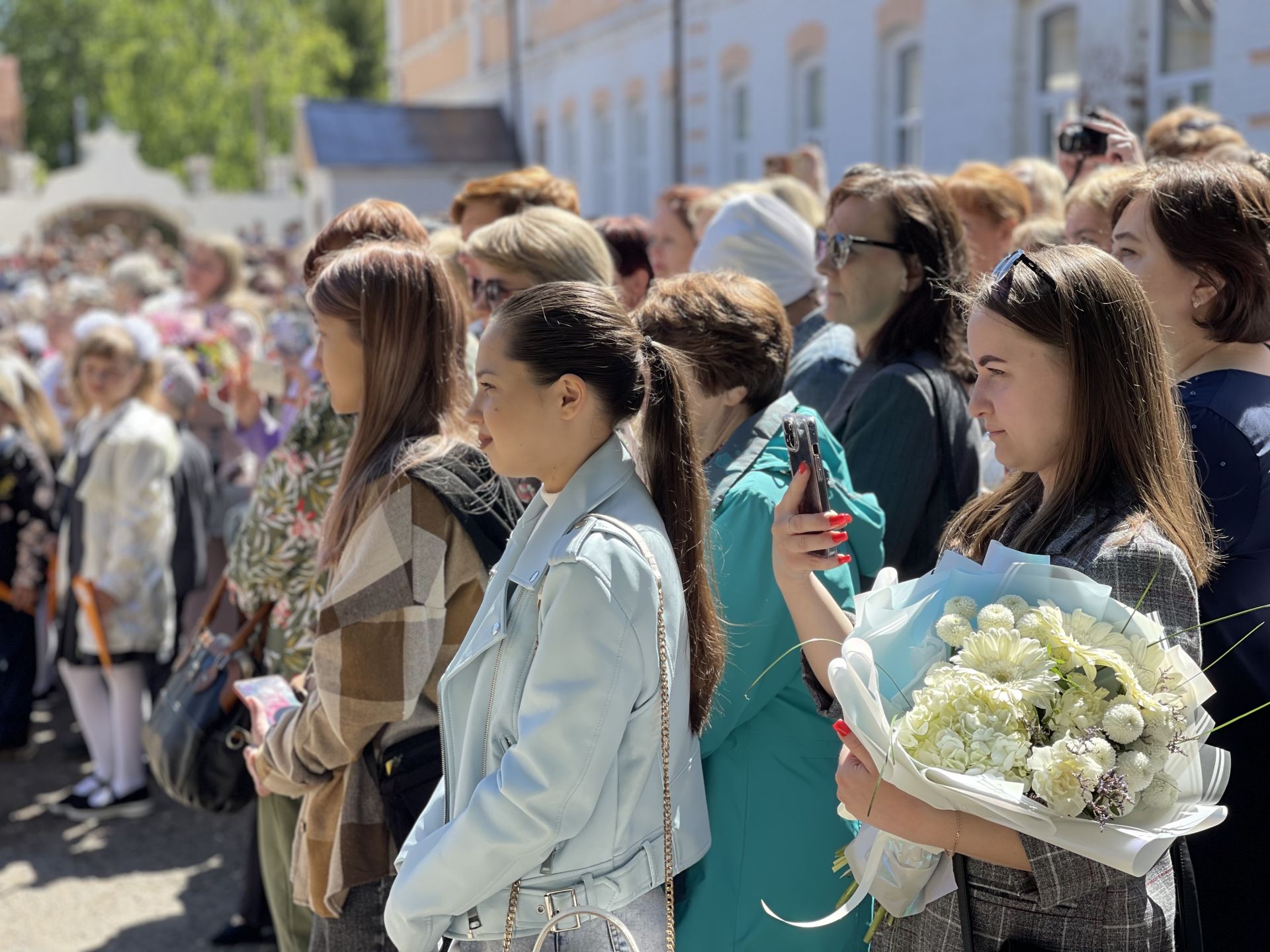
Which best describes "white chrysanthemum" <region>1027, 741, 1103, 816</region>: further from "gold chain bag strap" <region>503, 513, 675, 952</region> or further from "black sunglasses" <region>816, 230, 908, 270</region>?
"black sunglasses" <region>816, 230, 908, 270</region>

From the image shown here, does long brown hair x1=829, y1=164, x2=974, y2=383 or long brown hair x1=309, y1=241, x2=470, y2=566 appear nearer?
long brown hair x1=309, y1=241, x2=470, y2=566

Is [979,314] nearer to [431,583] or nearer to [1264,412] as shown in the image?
[1264,412]

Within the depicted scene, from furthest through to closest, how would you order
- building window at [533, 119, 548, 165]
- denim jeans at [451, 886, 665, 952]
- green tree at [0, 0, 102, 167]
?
1. green tree at [0, 0, 102, 167]
2. building window at [533, 119, 548, 165]
3. denim jeans at [451, 886, 665, 952]

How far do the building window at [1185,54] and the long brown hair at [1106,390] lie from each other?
24.7ft

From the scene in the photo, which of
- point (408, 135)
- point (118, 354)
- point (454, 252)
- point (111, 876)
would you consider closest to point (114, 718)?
point (111, 876)

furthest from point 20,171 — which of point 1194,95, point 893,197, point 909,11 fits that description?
point 893,197

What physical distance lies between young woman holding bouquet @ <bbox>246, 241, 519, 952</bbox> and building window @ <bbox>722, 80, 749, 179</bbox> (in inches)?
553

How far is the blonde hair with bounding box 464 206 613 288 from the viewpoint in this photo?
3406mm

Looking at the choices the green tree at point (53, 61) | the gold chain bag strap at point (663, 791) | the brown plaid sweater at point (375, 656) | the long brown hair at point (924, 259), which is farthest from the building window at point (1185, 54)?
the green tree at point (53, 61)

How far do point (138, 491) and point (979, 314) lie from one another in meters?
4.32

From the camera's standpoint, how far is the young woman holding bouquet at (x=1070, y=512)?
177 centimetres

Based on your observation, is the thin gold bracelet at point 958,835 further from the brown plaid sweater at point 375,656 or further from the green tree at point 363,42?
the green tree at point 363,42

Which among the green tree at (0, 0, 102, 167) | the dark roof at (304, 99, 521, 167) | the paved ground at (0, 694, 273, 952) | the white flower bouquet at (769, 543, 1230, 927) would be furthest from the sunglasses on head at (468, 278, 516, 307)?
the green tree at (0, 0, 102, 167)

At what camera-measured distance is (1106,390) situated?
6.16 feet
